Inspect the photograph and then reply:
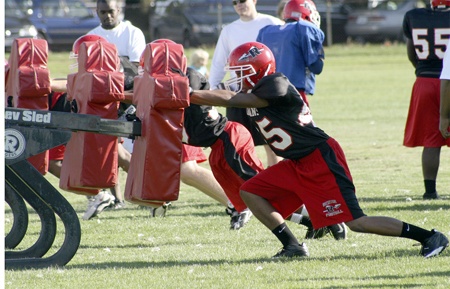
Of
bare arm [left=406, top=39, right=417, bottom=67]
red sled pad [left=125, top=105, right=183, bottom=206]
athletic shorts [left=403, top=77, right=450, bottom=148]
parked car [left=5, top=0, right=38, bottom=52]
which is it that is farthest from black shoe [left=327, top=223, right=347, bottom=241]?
parked car [left=5, top=0, right=38, bottom=52]

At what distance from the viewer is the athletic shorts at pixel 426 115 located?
9.30 meters

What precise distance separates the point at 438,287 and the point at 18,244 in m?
3.19

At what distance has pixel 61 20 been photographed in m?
28.8

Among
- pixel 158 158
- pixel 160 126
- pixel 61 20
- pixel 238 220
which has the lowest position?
pixel 61 20

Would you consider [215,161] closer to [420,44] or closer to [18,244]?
[18,244]

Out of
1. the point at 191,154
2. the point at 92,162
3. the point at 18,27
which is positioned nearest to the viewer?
the point at 92,162

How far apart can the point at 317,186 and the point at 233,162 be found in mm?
1284

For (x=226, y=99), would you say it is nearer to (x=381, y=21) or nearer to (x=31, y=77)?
(x=31, y=77)

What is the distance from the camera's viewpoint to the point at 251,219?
8461 millimetres

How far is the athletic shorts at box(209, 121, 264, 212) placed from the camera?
754cm

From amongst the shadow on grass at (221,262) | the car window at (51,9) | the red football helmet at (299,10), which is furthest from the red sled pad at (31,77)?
the car window at (51,9)

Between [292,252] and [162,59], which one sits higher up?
[162,59]

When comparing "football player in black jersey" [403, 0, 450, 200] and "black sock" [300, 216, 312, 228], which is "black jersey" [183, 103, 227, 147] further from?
"football player in black jersey" [403, 0, 450, 200]

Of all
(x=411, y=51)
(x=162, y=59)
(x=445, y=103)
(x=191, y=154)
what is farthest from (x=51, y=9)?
(x=162, y=59)
